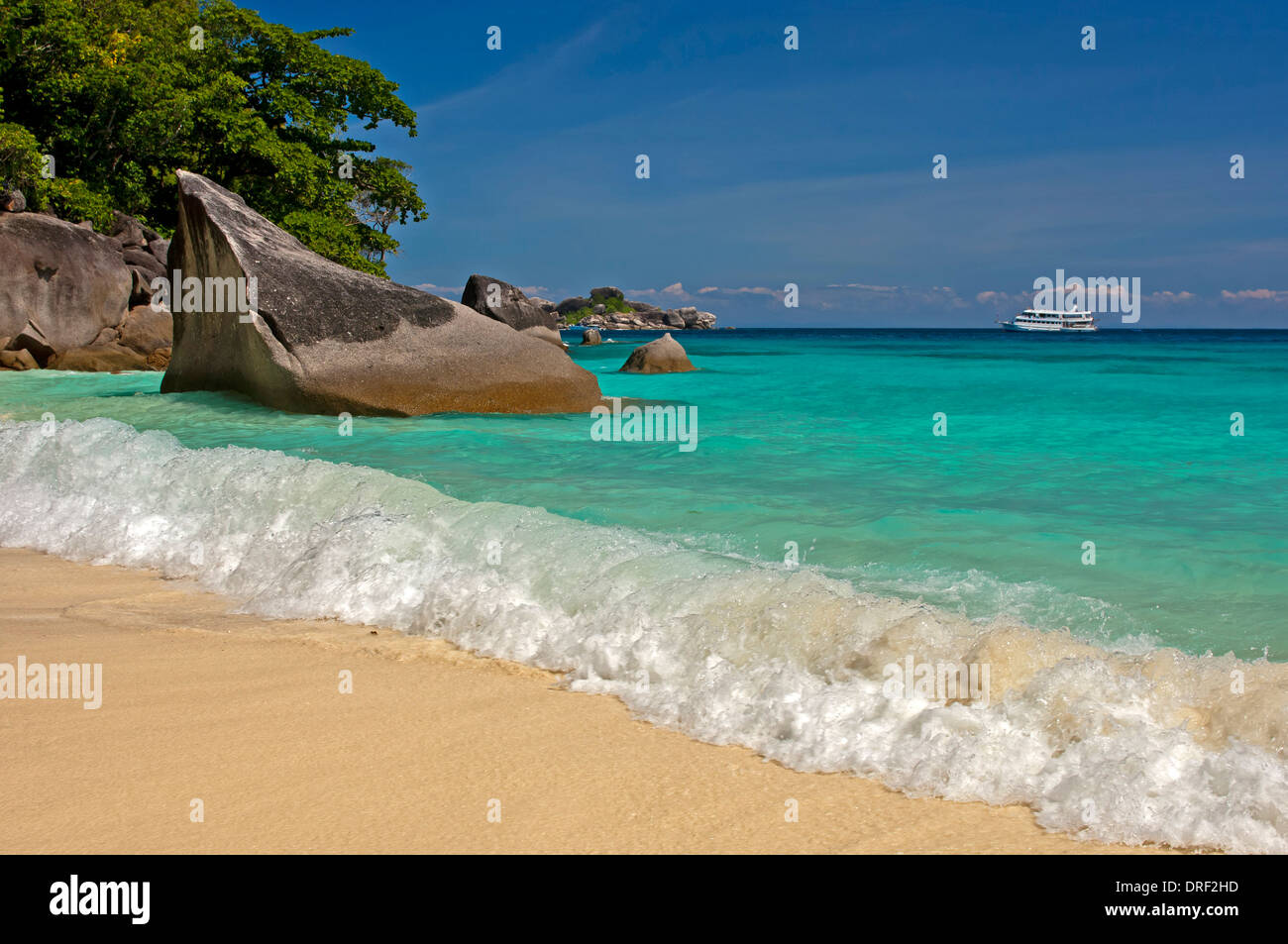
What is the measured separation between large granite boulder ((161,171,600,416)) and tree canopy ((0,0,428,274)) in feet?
41.9

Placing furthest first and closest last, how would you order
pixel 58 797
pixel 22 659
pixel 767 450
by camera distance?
1. pixel 767 450
2. pixel 22 659
3. pixel 58 797

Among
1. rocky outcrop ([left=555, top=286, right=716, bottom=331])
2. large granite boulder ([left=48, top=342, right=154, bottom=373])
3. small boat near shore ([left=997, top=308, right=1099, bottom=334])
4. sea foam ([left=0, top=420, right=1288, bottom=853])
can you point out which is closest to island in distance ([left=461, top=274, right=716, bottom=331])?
rocky outcrop ([left=555, top=286, right=716, bottom=331])

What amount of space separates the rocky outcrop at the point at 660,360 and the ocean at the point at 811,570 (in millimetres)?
14025

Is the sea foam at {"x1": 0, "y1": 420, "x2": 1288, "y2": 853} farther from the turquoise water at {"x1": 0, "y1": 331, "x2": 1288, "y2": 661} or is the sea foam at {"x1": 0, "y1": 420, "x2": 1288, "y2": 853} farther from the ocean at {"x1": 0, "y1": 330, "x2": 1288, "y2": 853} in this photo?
the turquoise water at {"x1": 0, "y1": 331, "x2": 1288, "y2": 661}

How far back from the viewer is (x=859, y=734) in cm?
304

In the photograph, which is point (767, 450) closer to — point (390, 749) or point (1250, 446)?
point (1250, 446)

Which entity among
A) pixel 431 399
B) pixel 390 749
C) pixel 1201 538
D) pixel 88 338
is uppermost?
pixel 88 338

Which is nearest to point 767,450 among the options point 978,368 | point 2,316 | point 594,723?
point 594,723

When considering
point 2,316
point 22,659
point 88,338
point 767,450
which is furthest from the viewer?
point 88,338

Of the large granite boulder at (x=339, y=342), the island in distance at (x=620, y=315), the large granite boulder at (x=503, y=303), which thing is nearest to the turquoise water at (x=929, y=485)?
the large granite boulder at (x=339, y=342)

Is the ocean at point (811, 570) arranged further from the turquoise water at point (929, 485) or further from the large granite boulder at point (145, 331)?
the large granite boulder at point (145, 331)

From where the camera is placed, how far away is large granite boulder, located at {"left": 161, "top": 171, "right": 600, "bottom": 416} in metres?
10.6

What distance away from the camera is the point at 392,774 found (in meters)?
2.85
